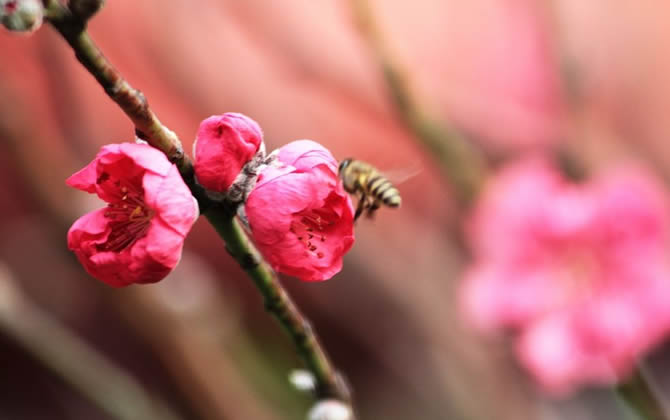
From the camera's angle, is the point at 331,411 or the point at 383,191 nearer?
the point at 331,411

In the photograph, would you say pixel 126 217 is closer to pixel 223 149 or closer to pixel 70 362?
pixel 223 149

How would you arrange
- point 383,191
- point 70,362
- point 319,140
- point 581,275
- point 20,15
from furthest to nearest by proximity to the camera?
point 319,140
point 581,275
point 70,362
point 383,191
point 20,15

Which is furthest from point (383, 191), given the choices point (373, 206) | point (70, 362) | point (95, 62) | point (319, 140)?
point (319, 140)

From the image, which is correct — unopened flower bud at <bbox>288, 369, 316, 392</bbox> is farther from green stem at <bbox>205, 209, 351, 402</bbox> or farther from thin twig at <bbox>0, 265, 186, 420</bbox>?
thin twig at <bbox>0, 265, 186, 420</bbox>

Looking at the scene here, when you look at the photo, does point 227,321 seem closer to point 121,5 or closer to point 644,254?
point 644,254

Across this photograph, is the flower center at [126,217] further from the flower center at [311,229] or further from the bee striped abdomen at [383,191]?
the bee striped abdomen at [383,191]

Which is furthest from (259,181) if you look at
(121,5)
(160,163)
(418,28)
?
(418,28)
